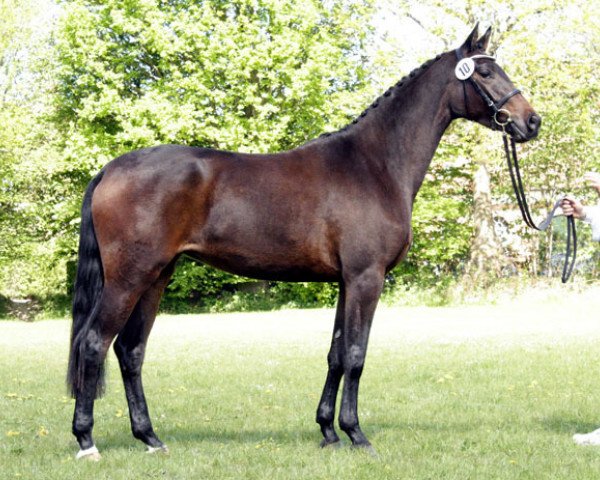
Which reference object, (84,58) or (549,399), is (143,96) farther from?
(549,399)

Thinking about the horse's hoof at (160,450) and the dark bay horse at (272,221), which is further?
the horse's hoof at (160,450)

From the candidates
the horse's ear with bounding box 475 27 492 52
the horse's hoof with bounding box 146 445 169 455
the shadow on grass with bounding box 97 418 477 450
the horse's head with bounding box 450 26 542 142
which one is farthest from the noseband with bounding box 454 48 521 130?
the horse's hoof with bounding box 146 445 169 455

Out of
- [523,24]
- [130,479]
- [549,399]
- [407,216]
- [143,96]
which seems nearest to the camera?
[130,479]

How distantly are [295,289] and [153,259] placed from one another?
793 inches

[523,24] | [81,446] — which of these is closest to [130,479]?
[81,446]

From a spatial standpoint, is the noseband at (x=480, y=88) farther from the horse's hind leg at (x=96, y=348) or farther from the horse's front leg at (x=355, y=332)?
the horse's hind leg at (x=96, y=348)

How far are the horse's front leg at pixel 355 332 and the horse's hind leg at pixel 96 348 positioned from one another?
155cm

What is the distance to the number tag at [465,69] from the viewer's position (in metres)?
5.80

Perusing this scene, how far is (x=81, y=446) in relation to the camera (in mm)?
5402

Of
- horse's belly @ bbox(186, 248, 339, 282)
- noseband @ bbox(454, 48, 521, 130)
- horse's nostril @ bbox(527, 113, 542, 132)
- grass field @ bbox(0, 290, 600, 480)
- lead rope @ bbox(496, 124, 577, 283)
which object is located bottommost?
grass field @ bbox(0, 290, 600, 480)

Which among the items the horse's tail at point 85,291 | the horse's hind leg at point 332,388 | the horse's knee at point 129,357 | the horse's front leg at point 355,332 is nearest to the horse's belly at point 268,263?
the horse's front leg at point 355,332

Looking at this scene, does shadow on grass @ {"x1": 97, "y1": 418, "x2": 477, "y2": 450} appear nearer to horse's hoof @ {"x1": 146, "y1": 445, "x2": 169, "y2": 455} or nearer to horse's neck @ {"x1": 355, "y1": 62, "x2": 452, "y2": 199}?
horse's hoof @ {"x1": 146, "y1": 445, "x2": 169, "y2": 455}

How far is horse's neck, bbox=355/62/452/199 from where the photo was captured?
19.3 feet

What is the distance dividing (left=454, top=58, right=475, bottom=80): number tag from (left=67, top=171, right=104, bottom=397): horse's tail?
2.80 metres
